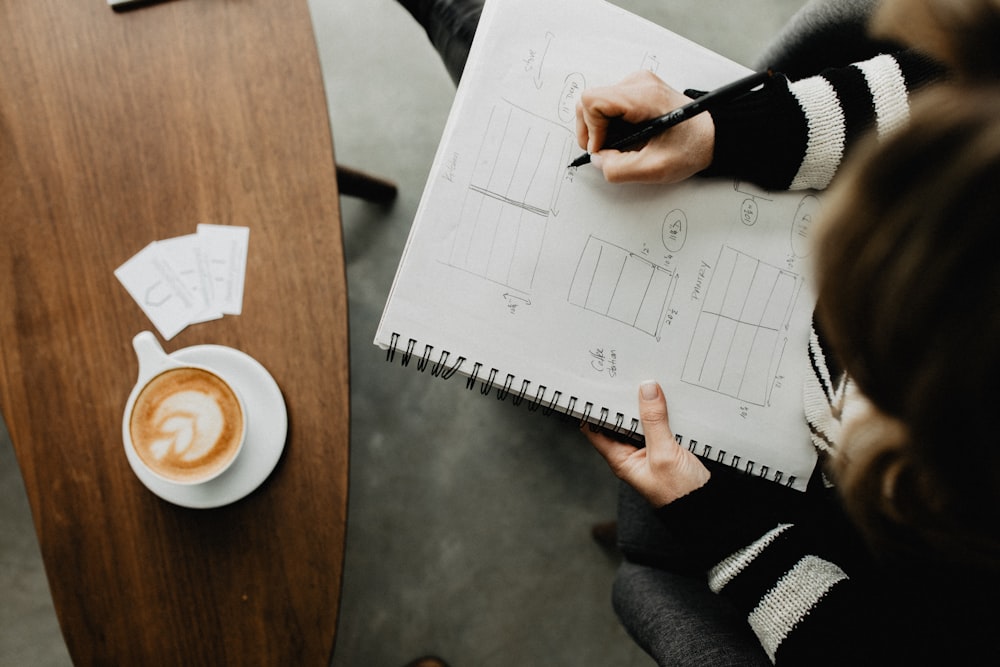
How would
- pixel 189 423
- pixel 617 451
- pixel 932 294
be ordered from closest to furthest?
pixel 932 294
pixel 189 423
pixel 617 451

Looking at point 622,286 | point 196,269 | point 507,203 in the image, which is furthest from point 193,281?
point 622,286

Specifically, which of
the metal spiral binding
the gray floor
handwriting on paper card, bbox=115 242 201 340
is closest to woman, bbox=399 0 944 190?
the metal spiral binding

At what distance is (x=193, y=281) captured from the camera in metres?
0.62

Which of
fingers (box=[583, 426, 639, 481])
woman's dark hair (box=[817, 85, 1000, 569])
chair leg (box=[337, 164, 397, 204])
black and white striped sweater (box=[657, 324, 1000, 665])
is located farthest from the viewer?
chair leg (box=[337, 164, 397, 204])

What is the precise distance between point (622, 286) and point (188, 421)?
1.39 ft

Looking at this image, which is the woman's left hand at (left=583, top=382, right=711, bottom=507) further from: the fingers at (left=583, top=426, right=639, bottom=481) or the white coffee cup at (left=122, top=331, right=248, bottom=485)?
the white coffee cup at (left=122, top=331, right=248, bottom=485)

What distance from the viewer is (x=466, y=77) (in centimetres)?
59

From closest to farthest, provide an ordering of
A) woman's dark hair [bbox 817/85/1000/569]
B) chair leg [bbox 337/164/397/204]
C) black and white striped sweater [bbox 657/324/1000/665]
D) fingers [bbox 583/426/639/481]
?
woman's dark hair [bbox 817/85/1000/569], black and white striped sweater [bbox 657/324/1000/665], fingers [bbox 583/426/639/481], chair leg [bbox 337/164/397/204]

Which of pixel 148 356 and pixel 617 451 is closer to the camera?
pixel 148 356

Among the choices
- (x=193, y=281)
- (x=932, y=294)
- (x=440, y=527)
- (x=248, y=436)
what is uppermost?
(x=932, y=294)

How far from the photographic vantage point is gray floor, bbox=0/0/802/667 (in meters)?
1.13

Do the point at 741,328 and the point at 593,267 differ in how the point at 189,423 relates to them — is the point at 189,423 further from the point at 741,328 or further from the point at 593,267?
the point at 741,328

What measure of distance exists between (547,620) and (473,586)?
16 cm

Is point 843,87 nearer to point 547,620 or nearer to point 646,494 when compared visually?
point 646,494
